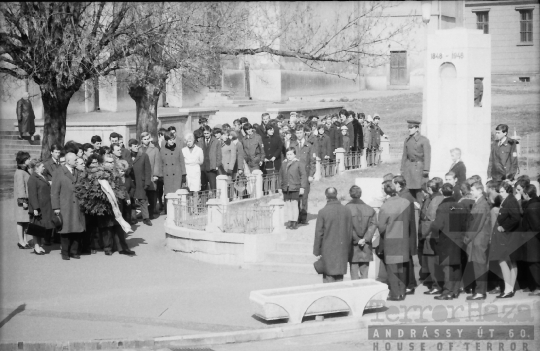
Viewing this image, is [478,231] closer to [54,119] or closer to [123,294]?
[123,294]

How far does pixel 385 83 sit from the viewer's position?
5294cm

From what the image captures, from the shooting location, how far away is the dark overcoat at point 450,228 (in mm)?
14609

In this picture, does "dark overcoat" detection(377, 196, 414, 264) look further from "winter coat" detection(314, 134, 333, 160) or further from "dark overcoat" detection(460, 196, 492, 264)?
"winter coat" detection(314, 134, 333, 160)

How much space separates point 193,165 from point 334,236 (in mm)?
7734

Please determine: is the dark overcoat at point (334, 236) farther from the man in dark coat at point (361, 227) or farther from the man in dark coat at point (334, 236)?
the man in dark coat at point (361, 227)

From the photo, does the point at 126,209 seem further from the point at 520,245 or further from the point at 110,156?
the point at 520,245

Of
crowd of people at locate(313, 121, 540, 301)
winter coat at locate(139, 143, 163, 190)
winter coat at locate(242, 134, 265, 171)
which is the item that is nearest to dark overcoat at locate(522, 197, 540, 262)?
crowd of people at locate(313, 121, 540, 301)

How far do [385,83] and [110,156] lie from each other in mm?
34932

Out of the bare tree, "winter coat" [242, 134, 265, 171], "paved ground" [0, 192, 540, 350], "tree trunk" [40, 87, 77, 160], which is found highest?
the bare tree

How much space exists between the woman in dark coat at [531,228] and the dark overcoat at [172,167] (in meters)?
8.47

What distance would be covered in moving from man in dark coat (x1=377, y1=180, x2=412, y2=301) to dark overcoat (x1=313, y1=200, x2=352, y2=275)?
652 millimetres

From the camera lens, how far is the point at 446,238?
14727 mm

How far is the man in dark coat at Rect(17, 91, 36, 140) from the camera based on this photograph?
30.5 m

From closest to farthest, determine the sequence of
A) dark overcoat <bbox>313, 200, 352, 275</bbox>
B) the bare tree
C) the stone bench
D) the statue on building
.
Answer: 1. the stone bench
2. dark overcoat <bbox>313, 200, 352, 275</bbox>
3. the statue on building
4. the bare tree
